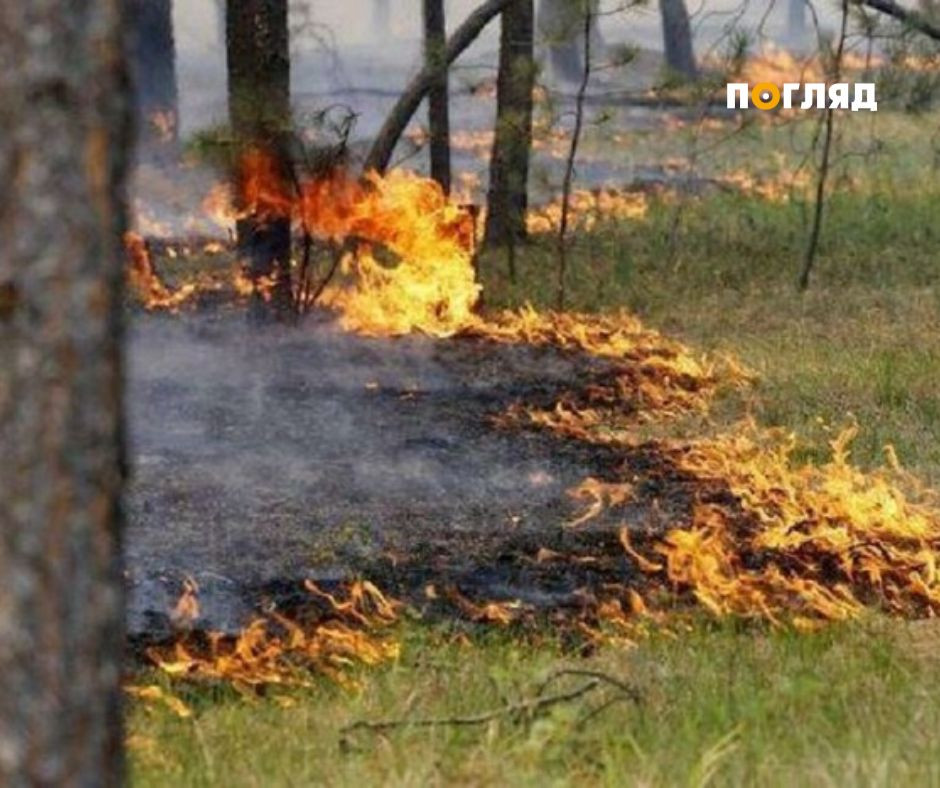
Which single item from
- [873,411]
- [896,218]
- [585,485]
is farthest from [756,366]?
[896,218]

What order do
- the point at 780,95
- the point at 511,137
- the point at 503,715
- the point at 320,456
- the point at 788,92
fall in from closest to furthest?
the point at 503,715 < the point at 320,456 < the point at 511,137 < the point at 780,95 < the point at 788,92

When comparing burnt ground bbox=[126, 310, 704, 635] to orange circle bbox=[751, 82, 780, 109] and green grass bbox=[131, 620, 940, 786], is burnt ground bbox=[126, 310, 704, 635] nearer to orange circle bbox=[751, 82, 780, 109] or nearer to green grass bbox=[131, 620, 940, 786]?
green grass bbox=[131, 620, 940, 786]

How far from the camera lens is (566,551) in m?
8.80

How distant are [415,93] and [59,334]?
11.9m

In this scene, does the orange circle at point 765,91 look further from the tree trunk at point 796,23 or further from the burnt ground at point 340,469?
the tree trunk at point 796,23

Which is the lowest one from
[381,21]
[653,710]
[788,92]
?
[653,710]

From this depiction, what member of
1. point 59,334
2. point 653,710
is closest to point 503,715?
point 653,710

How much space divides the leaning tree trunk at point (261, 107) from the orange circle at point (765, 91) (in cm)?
1771

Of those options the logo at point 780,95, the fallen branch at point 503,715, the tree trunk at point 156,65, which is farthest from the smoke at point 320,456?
the logo at point 780,95

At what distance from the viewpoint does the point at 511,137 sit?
17812 millimetres

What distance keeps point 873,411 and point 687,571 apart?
3742mm

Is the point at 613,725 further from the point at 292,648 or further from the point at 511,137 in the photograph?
the point at 511,137

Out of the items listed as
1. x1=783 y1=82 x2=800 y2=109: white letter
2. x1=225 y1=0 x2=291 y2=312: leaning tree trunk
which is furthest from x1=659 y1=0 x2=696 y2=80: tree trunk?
x1=225 y1=0 x2=291 y2=312: leaning tree trunk

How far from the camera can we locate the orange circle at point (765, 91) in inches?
1273
